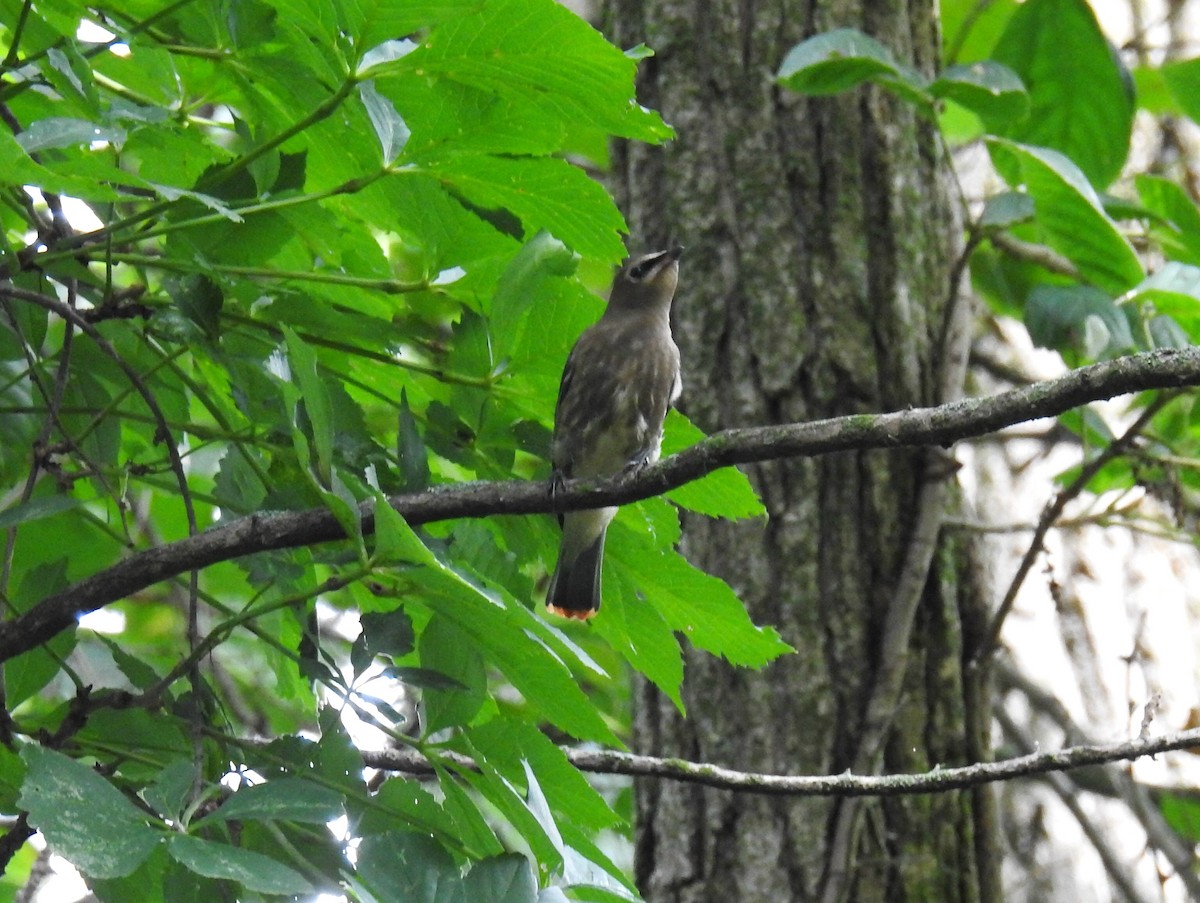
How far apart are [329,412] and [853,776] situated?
3.61ft

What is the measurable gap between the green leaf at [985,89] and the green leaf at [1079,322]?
0.51 m

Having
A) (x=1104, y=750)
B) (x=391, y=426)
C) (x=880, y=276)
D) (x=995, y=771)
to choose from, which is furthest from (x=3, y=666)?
(x=391, y=426)

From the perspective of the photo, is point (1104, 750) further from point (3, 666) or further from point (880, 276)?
point (880, 276)

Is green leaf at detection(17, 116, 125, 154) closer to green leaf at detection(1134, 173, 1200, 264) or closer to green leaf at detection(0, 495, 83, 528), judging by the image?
green leaf at detection(0, 495, 83, 528)

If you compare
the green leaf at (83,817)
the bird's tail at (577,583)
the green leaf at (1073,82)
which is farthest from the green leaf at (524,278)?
the green leaf at (1073,82)

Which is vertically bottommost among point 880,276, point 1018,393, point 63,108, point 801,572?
point 1018,393

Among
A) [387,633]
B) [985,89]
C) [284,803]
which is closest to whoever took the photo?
[284,803]

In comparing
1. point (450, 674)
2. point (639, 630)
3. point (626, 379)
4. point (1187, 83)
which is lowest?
point (450, 674)

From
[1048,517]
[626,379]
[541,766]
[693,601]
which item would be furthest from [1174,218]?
[541,766]

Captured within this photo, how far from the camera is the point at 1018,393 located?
70.9 inches

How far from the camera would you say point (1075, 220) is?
3.62 metres

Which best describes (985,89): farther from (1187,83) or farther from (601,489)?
(601,489)

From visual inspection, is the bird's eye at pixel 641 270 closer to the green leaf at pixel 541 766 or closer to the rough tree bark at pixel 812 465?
the rough tree bark at pixel 812 465

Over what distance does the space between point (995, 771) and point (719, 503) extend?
0.61 metres
